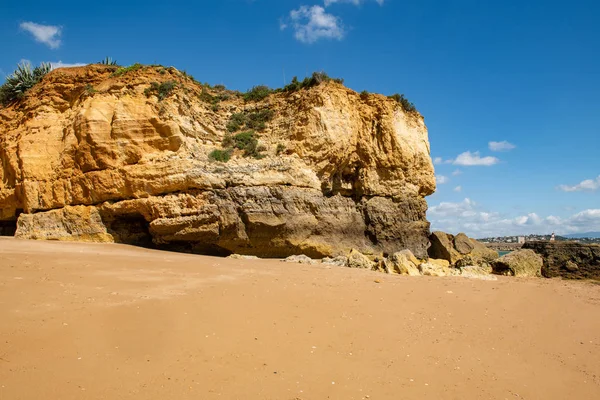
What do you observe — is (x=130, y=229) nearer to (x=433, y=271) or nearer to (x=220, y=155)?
(x=220, y=155)

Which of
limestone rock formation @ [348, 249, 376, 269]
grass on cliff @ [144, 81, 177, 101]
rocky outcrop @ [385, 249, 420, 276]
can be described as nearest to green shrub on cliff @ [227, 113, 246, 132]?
grass on cliff @ [144, 81, 177, 101]

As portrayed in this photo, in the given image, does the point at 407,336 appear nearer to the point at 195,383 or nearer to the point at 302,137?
the point at 195,383

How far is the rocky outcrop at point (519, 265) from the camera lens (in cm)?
1341

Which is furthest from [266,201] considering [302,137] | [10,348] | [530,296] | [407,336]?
[10,348]

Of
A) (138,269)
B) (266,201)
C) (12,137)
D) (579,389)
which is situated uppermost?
(12,137)

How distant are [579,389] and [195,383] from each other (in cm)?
363

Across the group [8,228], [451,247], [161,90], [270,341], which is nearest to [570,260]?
[451,247]

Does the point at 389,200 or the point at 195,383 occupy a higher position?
the point at 389,200

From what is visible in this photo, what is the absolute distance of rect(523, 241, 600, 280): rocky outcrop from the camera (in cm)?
1711

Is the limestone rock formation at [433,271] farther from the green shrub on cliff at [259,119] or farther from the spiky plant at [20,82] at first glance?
the spiky plant at [20,82]

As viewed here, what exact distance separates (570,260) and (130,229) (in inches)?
771

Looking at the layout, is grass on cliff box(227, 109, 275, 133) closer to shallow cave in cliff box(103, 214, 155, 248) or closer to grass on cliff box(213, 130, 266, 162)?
grass on cliff box(213, 130, 266, 162)

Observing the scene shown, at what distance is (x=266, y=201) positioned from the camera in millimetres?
14258

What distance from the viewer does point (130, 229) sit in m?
14.6
